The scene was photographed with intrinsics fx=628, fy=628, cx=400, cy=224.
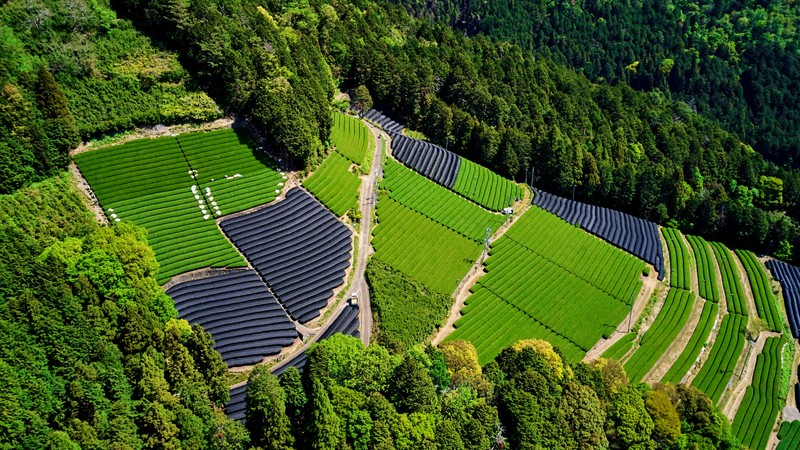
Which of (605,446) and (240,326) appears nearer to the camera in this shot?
(605,446)

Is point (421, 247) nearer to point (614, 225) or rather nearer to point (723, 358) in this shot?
point (614, 225)

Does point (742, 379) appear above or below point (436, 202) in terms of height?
below

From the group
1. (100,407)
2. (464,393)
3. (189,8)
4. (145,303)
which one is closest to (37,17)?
(189,8)

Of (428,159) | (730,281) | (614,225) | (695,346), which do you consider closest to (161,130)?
(428,159)

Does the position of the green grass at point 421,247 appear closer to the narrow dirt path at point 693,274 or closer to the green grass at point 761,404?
the narrow dirt path at point 693,274

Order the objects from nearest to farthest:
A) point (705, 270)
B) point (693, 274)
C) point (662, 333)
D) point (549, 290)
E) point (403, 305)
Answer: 1. point (403, 305)
2. point (662, 333)
3. point (549, 290)
4. point (693, 274)
5. point (705, 270)

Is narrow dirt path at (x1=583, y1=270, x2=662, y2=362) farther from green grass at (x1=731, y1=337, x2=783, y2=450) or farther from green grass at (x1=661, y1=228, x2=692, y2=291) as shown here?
green grass at (x1=731, y1=337, x2=783, y2=450)

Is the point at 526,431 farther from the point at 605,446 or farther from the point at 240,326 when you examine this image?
the point at 240,326

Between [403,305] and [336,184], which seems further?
[336,184]
